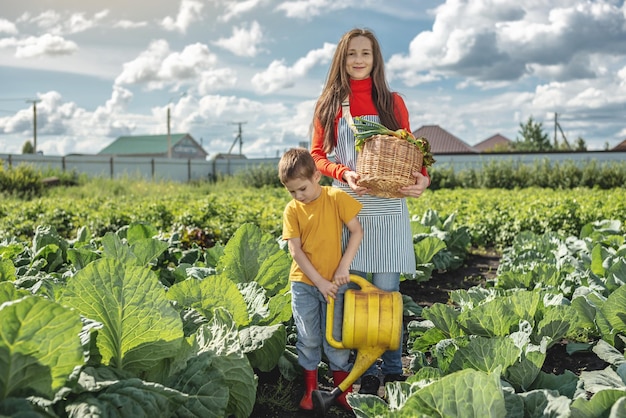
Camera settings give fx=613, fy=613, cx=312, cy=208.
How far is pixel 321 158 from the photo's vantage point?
3.21 m

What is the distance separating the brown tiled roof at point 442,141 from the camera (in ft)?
152

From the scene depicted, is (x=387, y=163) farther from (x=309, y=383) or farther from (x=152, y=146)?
(x=152, y=146)

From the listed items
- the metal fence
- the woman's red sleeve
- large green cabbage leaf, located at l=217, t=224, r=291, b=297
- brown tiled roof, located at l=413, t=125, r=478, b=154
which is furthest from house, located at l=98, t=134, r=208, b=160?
the woman's red sleeve

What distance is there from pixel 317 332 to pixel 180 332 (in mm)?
942

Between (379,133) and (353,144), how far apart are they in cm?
25

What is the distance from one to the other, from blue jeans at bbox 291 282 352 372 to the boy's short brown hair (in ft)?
1.78

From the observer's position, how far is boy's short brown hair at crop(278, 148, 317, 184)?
8.94 ft

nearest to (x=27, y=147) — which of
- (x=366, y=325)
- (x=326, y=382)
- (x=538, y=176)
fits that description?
(x=538, y=176)

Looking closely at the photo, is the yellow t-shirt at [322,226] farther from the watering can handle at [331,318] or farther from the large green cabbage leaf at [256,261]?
the large green cabbage leaf at [256,261]

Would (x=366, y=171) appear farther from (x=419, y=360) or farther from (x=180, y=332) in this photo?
(x=180, y=332)

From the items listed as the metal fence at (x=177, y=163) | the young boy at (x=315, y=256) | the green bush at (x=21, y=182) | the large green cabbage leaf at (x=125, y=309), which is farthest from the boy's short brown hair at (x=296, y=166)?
the metal fence at (x=177, y=163)

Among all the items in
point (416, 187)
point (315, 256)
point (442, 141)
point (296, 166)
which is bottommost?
point (315, 256)

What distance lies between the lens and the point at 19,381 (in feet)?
5.89

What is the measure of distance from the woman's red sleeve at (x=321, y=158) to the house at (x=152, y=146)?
57.8 meters
